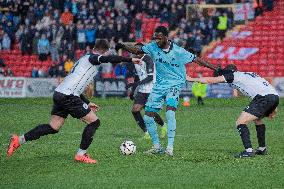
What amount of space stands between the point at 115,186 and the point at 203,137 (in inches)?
378

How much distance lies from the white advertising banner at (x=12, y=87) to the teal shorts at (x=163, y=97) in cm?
2404

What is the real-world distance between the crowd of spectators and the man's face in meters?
26.4

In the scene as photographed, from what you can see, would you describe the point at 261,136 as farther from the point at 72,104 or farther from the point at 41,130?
the point at 41,130

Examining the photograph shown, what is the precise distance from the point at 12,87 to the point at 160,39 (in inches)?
990

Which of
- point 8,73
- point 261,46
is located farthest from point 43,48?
point 261,46

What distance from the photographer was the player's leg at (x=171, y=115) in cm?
1816

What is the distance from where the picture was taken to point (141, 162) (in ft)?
55.4

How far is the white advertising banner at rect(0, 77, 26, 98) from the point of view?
42.4 meters

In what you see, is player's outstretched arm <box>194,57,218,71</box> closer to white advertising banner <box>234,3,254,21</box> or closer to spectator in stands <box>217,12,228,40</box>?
spectator in stands <box>217,12,228,40</box>

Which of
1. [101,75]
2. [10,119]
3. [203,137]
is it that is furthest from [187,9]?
[203,137]

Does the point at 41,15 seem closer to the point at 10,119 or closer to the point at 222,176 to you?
the point at 10,119

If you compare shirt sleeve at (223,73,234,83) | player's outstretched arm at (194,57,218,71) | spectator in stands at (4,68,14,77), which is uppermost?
player's outstretched arm at (194,57,218,71)

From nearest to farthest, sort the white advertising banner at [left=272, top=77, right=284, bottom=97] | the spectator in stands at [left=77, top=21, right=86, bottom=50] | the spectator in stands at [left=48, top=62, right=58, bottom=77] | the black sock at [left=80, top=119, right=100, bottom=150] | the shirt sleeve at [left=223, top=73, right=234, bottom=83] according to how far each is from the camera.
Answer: the black sock at [left=80, top=119, right=100, bottom=150]
the shirt sleeve at [left=223, top=73, right=234, bottom=83]
the white advertising banner at [left=272, top=77, right=284, bottom=97]
the spectator in stands at [left=48, top=62, right=58, bottom=77]
the spectator in stands at [left=77, top=21, right=86, bottom=50]

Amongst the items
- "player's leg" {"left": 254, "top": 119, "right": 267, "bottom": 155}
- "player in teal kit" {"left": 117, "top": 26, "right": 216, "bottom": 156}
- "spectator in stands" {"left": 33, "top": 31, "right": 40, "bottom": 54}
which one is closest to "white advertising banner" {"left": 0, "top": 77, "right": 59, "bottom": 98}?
"spectator in stands" {"left": 33, "top": 31, "right": 40, "bottom": 54}
